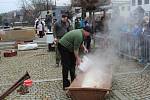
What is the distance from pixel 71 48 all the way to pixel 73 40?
235mm

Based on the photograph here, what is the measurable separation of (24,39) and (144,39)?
1394cm

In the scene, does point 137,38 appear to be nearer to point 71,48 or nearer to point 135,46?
point 135,46

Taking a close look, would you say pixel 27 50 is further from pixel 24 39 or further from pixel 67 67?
pixel 67 67

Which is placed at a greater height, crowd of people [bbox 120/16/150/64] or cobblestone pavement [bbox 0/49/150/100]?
crowd of people [bbox 120/16/150/64]

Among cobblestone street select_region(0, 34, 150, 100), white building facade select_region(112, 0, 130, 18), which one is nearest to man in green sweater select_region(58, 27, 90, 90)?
cobblestone street select_region(0, 34, 150, 100)

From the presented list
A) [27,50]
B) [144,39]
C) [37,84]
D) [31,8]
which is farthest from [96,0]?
[31,8]

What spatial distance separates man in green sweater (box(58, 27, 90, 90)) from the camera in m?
7.85

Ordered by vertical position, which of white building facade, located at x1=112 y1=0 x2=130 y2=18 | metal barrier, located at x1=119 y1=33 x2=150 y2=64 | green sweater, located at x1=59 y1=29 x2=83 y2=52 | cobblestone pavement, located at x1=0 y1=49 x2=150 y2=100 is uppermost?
white building facade, located at x1=112 y1=0 x2=130 y2=18

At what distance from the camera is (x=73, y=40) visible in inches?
320

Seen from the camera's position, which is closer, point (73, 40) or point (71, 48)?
point (73, 40)

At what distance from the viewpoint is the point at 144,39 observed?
1145 centimetres

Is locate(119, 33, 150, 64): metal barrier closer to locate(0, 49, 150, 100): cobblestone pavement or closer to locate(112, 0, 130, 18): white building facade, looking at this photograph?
locate(0, 49, 150, 100): cobblestone pavement

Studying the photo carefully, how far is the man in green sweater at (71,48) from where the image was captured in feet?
25.8

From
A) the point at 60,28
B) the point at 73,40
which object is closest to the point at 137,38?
the point at 60,28
